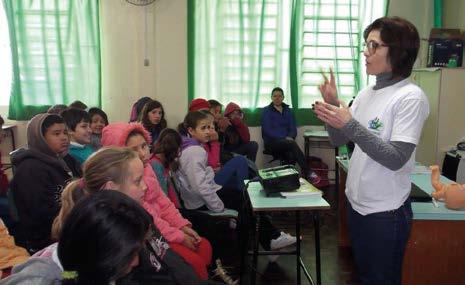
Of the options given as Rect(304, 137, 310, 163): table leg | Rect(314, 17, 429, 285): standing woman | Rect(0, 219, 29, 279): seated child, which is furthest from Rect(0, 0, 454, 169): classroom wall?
Rect(314, 17, 429, 285): standing woman

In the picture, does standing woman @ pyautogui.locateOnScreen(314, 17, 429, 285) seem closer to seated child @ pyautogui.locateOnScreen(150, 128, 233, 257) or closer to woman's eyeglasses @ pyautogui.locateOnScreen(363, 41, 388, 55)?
woman's eyeglasses @ pyautogui.locateOnScreen(363, 41, 388, 55)

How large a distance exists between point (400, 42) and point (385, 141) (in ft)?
1.08

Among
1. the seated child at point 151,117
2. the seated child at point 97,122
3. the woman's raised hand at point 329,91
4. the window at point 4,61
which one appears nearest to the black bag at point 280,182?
the woman's raised hand at point 329,91

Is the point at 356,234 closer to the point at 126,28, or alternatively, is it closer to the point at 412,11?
the point at 126,28

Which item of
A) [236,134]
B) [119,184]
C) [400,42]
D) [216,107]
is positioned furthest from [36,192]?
[236,134]

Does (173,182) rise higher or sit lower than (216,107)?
lower

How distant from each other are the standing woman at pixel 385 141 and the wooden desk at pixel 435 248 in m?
0.64

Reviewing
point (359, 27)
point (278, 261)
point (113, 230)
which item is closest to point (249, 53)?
point (359, 27)

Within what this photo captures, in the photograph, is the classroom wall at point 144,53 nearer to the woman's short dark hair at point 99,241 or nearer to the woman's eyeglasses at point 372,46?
the woman's eyeglasses at point 372,46

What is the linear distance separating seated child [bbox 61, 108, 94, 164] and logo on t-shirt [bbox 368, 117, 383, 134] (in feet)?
6.53

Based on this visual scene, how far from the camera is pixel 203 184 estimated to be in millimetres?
2717

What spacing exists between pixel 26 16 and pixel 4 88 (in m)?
0.93

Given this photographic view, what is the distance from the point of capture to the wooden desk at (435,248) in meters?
2.08

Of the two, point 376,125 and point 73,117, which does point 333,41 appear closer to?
point 73,117
